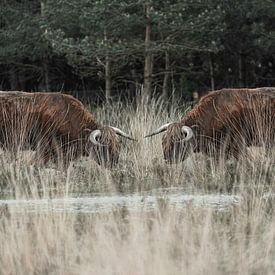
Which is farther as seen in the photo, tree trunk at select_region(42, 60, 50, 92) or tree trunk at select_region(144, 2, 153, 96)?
tree trunk at select_region(42, 60, 50, 92)

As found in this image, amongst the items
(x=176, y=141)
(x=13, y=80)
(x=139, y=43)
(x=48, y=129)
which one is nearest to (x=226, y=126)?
(x=176, y=141)

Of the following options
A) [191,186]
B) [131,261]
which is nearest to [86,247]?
[131,261]

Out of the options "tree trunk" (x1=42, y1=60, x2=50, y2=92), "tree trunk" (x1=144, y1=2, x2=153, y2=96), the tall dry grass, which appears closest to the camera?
the tall dry grass

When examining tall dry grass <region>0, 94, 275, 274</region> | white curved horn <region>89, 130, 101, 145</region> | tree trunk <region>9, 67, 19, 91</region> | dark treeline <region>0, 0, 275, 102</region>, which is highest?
dark treeline <region>0, 0, 275, 102</region>

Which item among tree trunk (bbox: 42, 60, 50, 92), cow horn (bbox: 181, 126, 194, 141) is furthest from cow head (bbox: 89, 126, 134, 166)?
tree trunk (bbox: 42, 60, 50, 92)

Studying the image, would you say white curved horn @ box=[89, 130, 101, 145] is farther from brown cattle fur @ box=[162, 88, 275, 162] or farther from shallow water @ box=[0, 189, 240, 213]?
shallow water @ box=[0, 189, 240, 213]

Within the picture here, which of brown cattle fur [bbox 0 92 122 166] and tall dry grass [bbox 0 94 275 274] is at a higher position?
brown cattle fur [bbox 0 92 122 166]

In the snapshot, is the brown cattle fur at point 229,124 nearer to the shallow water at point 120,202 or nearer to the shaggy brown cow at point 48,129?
the shaggy brown cow at point 48,129

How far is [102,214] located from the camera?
6641mm

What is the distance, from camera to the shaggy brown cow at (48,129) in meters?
11.2

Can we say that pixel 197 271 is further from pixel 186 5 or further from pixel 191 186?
pixel 186 5

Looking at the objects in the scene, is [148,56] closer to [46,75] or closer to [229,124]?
[46,75]

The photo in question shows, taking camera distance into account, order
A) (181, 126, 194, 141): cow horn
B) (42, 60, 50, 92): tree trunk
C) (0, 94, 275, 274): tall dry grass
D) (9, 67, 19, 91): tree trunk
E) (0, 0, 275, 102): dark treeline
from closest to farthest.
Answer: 1. (0, 94, 275, 274): tall dry grass
2. (181, 126, 194, 141): cow horn
3. (0, 0, 275, 102): dark treeline
4. (42, 60, 50, 92): tree trunk
5. (9, 67, 19, 91): tree trunk

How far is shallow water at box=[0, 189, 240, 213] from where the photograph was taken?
22.7 feet
